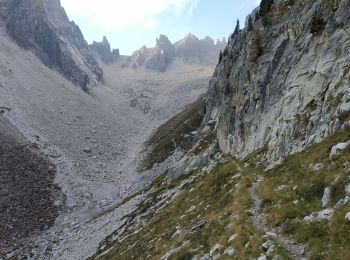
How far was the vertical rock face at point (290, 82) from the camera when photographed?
26906 millimetres

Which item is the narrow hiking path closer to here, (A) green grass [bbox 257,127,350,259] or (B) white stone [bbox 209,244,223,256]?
(A) green grass [bbox 257,127,350,259]

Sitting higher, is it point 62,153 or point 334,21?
point 334,21

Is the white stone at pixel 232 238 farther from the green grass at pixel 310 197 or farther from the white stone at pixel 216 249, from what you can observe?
the green grass at pixel 310 197

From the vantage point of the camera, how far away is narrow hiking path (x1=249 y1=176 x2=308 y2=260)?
1550 centimetres

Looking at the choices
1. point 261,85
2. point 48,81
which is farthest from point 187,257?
point 48,81

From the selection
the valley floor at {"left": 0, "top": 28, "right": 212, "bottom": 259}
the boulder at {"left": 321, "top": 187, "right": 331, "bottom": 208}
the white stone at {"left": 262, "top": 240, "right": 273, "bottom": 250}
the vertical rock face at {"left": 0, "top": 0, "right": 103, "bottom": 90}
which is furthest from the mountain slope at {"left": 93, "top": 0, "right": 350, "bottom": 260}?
the vertical rock face at {"left": 0, "top": 0, "right": 103, "bottom": 90}

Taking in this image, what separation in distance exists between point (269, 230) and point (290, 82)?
19915 millimetres

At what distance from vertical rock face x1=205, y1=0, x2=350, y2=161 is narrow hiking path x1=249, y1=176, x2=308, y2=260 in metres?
5.32

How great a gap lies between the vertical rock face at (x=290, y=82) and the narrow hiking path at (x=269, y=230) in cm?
532

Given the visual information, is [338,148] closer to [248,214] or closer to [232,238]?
[248,214]

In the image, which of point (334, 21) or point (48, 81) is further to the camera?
point (48, 81)

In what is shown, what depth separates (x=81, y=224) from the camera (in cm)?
5403

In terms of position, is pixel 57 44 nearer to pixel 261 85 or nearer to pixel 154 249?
pixel 261 85

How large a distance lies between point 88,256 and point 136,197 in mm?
17982
